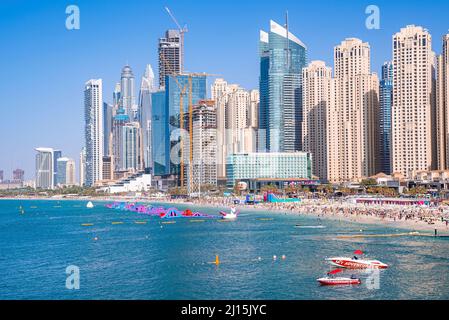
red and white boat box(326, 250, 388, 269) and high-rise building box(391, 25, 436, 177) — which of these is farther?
high-rise building box(391, 25, 436, 177)

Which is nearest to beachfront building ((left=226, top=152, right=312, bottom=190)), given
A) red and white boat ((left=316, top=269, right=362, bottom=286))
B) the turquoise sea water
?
the turquoise sea water

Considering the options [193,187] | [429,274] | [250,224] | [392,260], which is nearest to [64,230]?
[250,224]

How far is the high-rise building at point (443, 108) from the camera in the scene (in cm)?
13462

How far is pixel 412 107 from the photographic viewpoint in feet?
445

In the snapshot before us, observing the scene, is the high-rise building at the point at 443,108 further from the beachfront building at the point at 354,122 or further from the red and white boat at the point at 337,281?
the red and white boat at the point at 337,281

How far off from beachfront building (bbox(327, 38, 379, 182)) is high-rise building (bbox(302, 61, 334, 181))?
713cm

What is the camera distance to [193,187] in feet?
645

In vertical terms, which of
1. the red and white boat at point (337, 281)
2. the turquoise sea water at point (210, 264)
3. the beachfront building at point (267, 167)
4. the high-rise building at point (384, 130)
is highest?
the high-rise building at point (384, 130)

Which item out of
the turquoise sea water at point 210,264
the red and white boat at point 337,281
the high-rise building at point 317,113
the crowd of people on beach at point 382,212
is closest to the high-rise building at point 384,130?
the high-rise building at point 317,113

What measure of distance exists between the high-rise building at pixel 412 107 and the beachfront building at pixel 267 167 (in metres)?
41.6

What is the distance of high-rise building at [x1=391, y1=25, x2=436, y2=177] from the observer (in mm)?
135000

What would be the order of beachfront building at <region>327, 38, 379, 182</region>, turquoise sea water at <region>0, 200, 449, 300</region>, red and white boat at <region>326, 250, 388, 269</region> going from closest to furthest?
turquoise sea water at <region>0, 200, 449, 300</region>
red and white boat at <region>326, 250, 388, 269</region>
beachfront building at <region>327, 38, 379, 182</region>

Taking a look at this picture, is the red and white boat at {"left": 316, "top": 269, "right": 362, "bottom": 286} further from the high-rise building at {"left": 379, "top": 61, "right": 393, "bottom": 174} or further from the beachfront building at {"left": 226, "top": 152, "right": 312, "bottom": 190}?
the beachfront building at {"left": 226, "top": 152, "right": 312, "bottom": 190}
